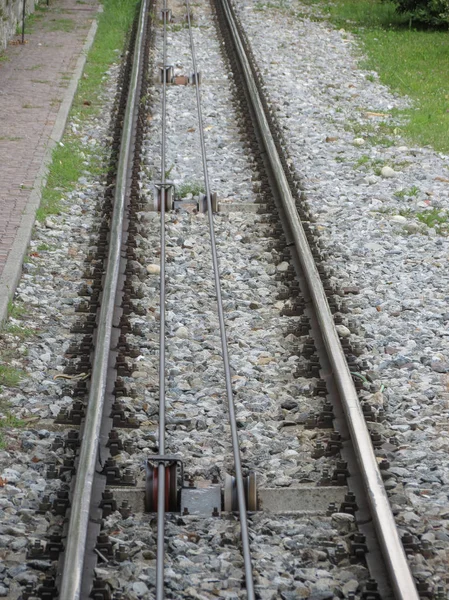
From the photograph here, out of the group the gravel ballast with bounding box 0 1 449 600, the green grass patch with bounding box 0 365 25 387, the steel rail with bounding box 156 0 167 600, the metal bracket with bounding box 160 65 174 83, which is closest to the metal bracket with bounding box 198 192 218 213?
the gravel ballast with bounding box 0 1 449 600

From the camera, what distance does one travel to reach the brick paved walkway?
981 centimetres

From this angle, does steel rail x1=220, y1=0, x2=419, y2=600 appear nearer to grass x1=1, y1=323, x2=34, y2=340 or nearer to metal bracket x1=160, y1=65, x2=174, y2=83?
grass x1=1, y1=323, x2=34, y2=340

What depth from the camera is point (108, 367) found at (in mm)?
6184

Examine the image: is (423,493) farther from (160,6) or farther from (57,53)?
(160,6)

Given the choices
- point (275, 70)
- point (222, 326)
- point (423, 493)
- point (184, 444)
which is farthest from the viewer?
point (275, 70)

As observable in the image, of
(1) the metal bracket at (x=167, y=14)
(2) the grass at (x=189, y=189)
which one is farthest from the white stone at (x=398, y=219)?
(1) the metal bracket at (x=167, y=14)

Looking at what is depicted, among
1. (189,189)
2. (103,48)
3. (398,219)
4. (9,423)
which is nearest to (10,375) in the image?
(9,423)

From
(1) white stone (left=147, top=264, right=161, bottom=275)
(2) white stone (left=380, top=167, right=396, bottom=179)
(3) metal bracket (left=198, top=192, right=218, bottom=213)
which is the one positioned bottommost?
(1) white stone (left=147, top=264, right=161, bottom=275)

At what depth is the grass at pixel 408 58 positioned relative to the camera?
13.1m

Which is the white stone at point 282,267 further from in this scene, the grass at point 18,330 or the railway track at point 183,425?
the grass at point 18,330

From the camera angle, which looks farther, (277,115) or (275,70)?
(275,70)

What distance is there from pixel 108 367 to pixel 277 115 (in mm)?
7841

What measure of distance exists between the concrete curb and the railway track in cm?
63

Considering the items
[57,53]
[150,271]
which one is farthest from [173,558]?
[57,53]
